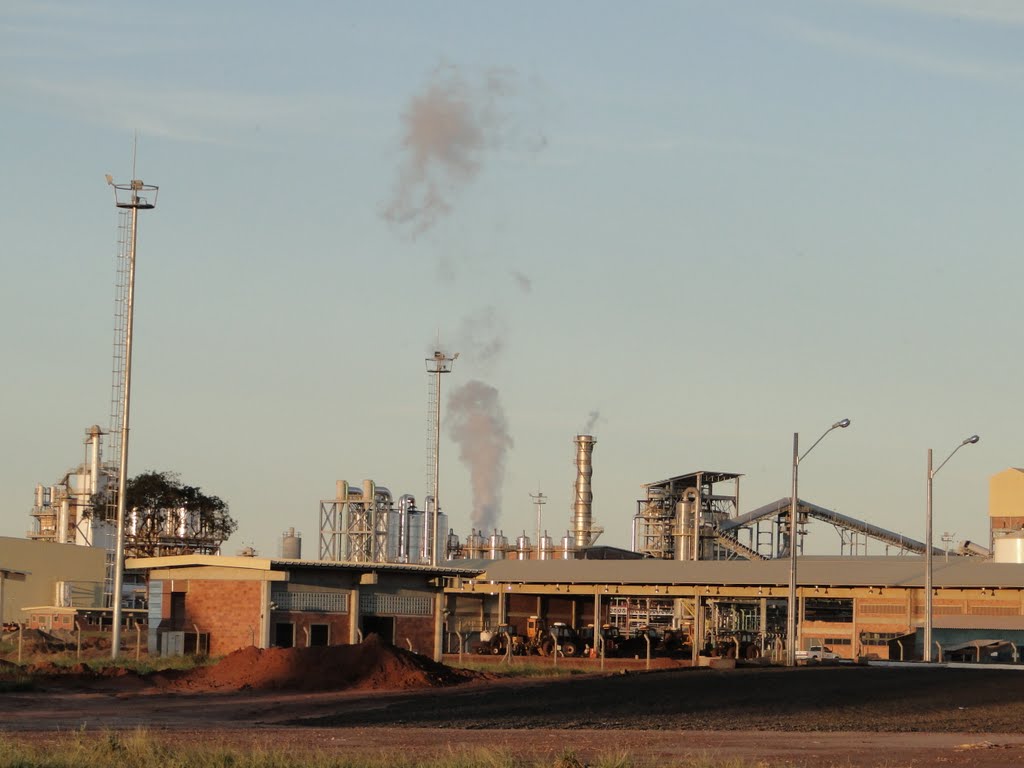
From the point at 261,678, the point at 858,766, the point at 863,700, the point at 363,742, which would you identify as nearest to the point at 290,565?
the point at 261,678

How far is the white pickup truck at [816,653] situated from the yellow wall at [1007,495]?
32.7m

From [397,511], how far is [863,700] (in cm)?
7234

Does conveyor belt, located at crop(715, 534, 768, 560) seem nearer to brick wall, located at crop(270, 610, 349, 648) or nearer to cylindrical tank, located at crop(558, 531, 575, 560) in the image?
cylindrical tank, located at crop(558, 531, 575, 560)

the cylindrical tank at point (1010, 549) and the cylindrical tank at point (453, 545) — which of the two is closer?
the cylindrical tank at point (1010, 549)

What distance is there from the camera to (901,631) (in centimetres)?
6800

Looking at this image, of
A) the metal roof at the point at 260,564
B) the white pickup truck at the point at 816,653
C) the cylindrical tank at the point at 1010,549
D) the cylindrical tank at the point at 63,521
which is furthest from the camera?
the cylindrical tank at the point at 63,521

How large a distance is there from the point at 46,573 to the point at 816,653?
4829 cm

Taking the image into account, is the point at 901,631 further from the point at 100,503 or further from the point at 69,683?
the point at 100,503

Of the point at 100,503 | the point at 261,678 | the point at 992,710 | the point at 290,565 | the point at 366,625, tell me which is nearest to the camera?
the point at 992,710

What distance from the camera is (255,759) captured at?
2227cm

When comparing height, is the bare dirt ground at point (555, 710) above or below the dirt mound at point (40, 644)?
above

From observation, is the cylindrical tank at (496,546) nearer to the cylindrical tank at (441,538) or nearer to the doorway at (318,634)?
the cylindrical tank at (441,538)

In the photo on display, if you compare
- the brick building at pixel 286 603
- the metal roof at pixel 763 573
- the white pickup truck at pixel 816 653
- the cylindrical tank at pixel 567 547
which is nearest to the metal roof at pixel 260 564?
the brick building at pixel 286 603

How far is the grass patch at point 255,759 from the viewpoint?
2188 centimetres
